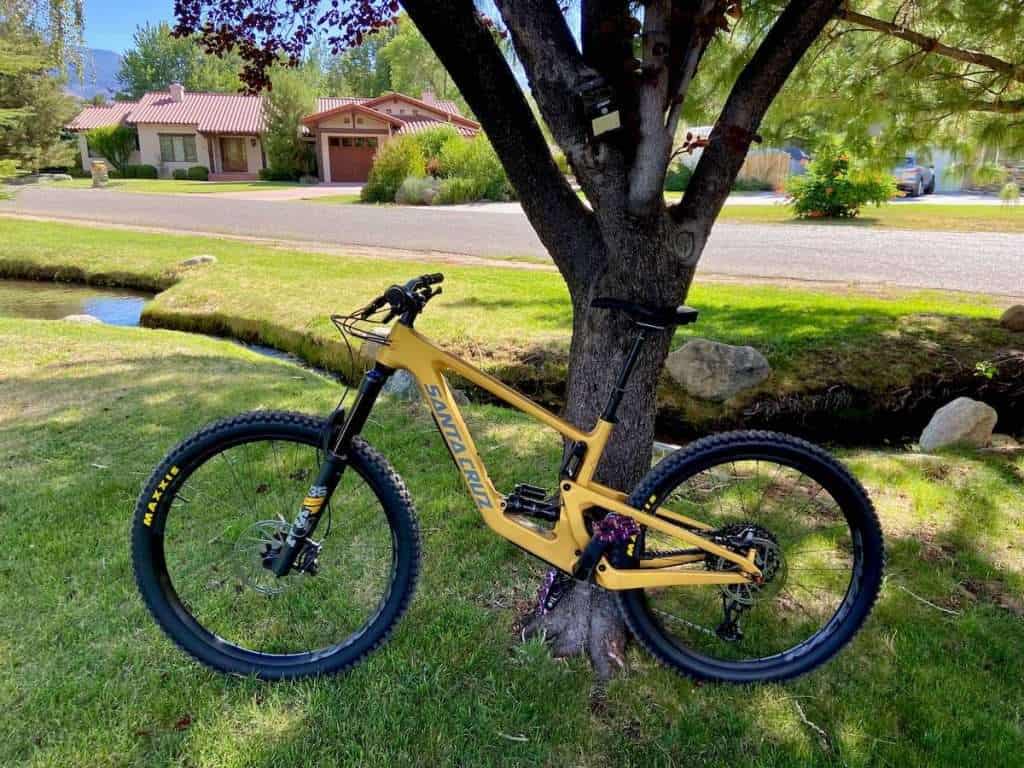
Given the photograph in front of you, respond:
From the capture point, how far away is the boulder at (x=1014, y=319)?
6312mm

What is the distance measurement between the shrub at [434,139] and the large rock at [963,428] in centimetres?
2187

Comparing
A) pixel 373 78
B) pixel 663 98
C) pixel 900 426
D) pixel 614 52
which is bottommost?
pixel 900 426

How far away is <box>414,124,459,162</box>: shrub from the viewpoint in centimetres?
2462

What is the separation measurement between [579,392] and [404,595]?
0.88 metres

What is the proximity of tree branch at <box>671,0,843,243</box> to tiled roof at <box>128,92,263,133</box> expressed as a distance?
136ft

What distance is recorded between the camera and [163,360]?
5641 millimetres

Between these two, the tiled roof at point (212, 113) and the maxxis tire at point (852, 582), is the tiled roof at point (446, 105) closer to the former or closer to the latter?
the tiled roof at point (212, 113)

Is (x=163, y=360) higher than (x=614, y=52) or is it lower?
lower

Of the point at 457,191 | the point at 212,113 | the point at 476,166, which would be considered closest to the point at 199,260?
the point at 457,191

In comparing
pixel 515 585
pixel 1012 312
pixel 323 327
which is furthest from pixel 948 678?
pixel 323 327

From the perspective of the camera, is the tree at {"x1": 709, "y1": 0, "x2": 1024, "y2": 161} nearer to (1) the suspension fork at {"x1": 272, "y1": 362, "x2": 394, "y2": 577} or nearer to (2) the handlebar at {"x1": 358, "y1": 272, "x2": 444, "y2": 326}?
(2) the handlebar at {"x1": 358, "y1": 272, "x2": 444, "y2": 326}

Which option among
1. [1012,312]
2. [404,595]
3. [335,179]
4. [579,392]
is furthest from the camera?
[335,179]

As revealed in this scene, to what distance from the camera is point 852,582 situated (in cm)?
222

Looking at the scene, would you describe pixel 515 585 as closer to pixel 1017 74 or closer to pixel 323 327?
pixel 1017 74
